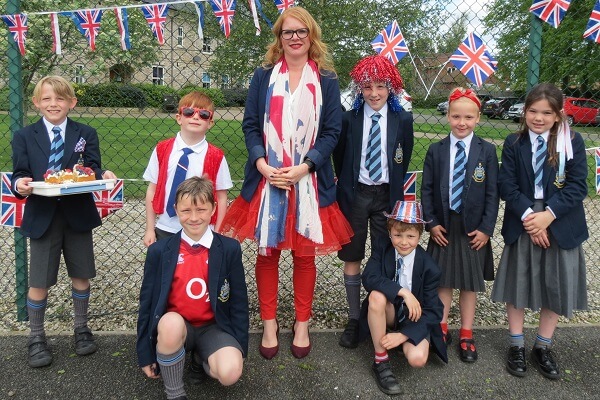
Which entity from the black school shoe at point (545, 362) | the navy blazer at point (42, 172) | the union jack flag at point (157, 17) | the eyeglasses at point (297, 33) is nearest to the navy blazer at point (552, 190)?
the black school shoe at point (545, 362)

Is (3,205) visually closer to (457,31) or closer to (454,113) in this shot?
(454,113)

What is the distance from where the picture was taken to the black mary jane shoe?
3.00m

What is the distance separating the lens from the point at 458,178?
2916mm

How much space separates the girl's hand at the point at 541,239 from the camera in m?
2.78

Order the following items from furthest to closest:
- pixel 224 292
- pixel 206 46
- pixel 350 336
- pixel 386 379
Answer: pixel 206 46
pixel 350 336
pixel 386 379
pixel 224 292

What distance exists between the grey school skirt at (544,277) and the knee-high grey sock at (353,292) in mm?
892

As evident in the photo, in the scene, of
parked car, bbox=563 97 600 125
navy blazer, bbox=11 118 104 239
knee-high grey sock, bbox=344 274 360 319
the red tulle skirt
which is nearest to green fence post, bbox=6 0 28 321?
navy blazer, bbox=11 118 104 239

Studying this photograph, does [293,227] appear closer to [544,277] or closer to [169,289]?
[169,289]

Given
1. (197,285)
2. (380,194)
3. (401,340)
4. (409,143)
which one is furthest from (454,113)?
(197,285)

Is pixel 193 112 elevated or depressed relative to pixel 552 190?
elevated

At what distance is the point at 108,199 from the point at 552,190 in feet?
9.27

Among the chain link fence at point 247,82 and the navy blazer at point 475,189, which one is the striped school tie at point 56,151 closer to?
the chain link fence at point 247,82

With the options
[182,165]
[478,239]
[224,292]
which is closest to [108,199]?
[182,165]

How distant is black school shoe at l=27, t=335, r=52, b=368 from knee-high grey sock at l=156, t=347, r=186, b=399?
930mm
